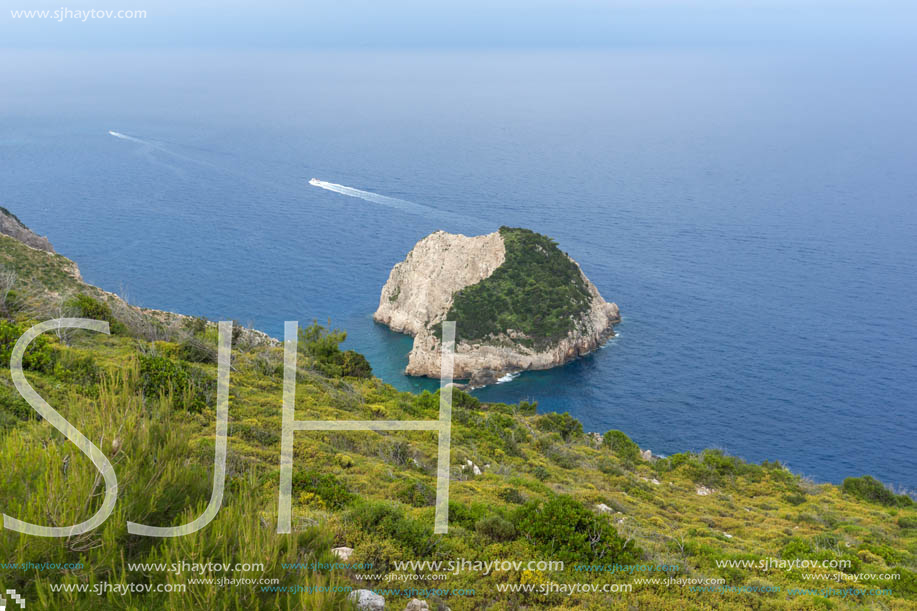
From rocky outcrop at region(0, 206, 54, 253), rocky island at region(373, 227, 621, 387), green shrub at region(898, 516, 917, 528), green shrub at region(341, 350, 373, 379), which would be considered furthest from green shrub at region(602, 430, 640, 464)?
rocky outcrop at region(0, 206, 54, 253)

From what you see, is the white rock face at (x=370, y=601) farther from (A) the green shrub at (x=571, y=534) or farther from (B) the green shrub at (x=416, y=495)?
(B) the green shrub at (x=416, y=495)

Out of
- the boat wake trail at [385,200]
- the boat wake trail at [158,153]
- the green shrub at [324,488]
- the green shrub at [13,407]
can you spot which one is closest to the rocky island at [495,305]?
the boat wake trail at [385,200]

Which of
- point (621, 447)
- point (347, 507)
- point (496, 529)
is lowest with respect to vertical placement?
point (621, 447)

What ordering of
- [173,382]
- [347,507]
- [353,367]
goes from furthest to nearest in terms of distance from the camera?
[353,367]
[173,382]
[347,507]

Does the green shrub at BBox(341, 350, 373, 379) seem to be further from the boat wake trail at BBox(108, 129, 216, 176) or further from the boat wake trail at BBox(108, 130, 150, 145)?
the boat wake trail at BBox(108, 130, 150, 145)

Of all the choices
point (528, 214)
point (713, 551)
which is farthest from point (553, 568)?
point (528, 214)

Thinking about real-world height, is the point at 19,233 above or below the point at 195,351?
above

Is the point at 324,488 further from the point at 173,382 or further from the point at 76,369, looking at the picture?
the point at 76,369

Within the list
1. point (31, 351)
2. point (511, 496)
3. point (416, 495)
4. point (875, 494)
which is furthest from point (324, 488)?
point (875, 494)
